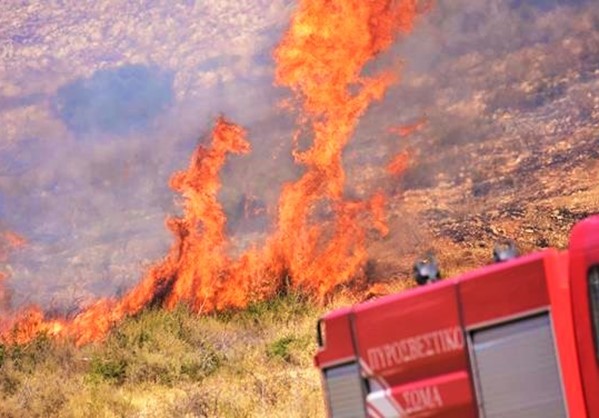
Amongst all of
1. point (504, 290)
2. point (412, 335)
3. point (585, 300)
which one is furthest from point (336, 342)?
point (585, 300)

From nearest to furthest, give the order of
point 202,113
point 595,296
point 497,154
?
point 595,296 → point 497,154 → point 202,113

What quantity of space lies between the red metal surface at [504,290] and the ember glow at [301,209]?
1559 centimetres

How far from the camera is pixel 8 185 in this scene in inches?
1340

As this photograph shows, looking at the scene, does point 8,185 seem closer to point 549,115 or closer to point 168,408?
point 549,115

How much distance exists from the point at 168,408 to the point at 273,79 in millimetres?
16182

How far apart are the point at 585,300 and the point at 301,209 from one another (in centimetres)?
1964

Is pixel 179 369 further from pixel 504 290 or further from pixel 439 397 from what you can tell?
pixel 504 290

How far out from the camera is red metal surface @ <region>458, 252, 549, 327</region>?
618cm

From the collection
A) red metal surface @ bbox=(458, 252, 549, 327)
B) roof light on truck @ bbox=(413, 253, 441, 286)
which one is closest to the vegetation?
roof light on truck @ bbox=(413, 253, 441, 286)

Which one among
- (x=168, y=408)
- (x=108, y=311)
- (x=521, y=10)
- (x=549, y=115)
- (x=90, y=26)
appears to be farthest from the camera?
(x=90, y=26)

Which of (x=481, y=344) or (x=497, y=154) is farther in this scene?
(x=497, y=154)

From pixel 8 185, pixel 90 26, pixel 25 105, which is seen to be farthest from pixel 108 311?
pixel 90 26

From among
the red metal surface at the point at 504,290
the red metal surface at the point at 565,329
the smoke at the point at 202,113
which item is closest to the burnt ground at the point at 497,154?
the smoke at the point at 202,113

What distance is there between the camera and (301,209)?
25.6m
